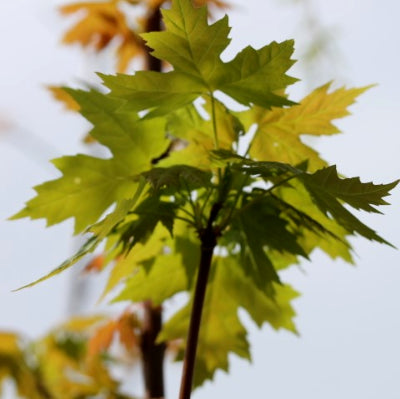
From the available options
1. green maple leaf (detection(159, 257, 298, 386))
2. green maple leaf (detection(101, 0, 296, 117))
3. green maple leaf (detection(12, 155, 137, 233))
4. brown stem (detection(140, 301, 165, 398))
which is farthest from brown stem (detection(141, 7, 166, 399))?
green maple leaf (detection(101, 0, 296, 117))

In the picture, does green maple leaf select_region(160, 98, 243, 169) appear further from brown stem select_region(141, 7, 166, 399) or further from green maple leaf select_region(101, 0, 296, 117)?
brown stem select_region(141, 7, 166, 399)

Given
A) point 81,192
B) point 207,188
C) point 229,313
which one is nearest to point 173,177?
point 207,188

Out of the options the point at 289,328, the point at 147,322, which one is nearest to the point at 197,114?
the point at 289,328

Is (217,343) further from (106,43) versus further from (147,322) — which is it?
(106,43)

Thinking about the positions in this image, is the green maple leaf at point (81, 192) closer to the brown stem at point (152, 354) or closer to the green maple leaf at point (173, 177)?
the green maple leaf at point (173, 177)

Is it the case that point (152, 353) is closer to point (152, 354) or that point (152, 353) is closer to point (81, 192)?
point (152, 354)

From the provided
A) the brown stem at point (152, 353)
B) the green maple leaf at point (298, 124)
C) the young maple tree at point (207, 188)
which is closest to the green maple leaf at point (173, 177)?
the young maple tree at point (207, 188)
